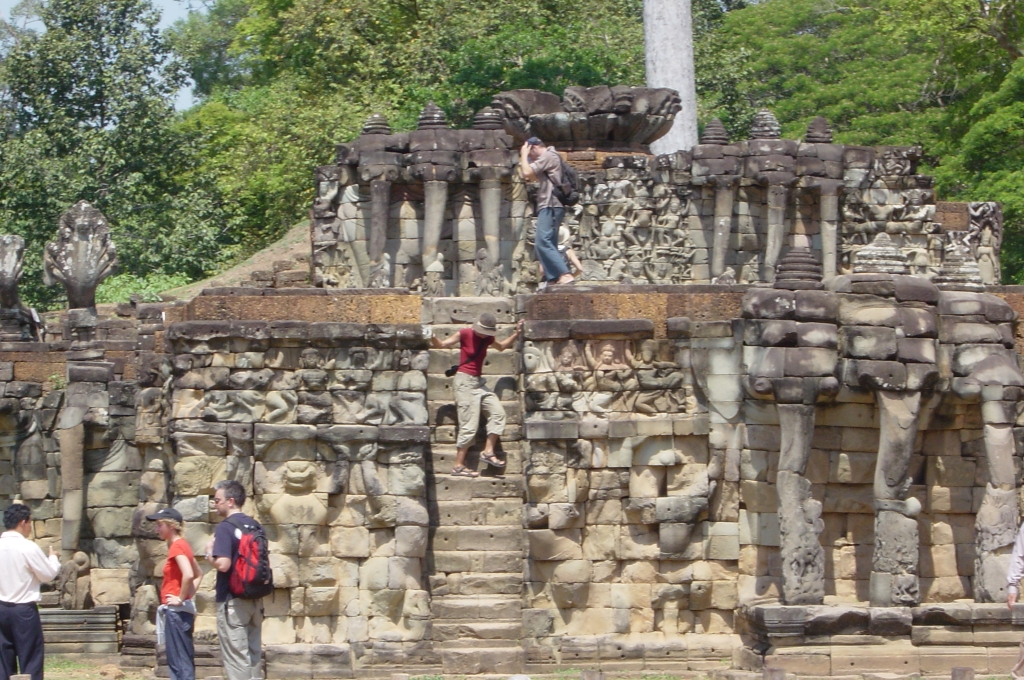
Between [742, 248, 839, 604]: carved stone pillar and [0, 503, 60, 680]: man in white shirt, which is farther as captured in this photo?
[742, 248, 839, 604]: carved stone pillar

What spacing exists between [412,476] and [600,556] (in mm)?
1874

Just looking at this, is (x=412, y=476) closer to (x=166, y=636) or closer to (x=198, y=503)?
(x=198, y=503)

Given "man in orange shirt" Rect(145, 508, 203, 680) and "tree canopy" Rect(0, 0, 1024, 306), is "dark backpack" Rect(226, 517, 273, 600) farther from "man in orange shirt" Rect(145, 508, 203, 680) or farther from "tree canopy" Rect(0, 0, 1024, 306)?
"tree canopy" Rect(0, 0, 1024, 306)

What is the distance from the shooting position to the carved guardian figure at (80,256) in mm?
24453

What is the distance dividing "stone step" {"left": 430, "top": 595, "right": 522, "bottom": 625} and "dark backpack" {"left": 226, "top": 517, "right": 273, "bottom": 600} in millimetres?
3679

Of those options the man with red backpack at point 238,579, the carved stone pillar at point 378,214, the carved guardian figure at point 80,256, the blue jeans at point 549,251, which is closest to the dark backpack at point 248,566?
the man with red backpack at point 238,579

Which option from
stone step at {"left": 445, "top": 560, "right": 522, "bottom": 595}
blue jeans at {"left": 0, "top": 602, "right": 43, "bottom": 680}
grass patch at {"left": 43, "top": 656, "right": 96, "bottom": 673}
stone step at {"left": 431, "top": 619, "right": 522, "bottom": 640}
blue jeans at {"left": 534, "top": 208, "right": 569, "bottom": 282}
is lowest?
grass patch at {"left": 43, "top": 656, "right": 96, "bottom": 673}

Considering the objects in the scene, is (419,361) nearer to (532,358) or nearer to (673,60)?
(532,358)

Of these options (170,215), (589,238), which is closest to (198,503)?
(589,238)

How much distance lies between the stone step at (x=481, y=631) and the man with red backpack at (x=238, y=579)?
133 inches

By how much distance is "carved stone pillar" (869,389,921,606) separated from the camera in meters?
16.2

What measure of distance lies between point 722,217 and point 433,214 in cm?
369

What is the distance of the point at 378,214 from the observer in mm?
23734

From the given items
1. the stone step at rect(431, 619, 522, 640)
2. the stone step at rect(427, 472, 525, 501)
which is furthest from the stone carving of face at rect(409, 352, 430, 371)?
the stone step at rect(431, 619, 522, 640)
